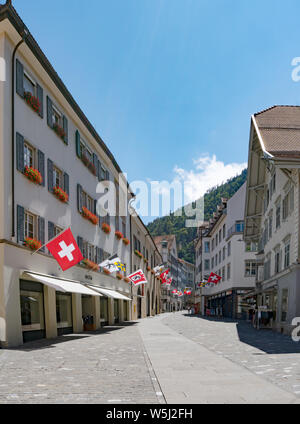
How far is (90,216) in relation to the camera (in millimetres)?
26422

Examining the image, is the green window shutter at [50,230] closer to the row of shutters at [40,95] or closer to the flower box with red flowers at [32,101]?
the row of shutters at [40,95]

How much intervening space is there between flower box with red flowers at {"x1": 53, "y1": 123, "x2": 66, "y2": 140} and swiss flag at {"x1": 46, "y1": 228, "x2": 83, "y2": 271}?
657 cm

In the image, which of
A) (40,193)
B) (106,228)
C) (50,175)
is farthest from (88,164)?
(40,193)

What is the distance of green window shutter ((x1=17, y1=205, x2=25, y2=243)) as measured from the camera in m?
16.3

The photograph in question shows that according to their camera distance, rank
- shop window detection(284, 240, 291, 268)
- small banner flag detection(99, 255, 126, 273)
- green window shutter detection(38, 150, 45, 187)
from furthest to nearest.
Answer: small banner flag detection(99, 255, 126, 273) → shop window detection(284, 240, 291, 268) → green window shutter detection(38, 150, 45, 187)

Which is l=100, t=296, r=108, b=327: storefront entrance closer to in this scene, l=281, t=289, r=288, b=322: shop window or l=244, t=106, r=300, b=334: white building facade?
l=244, t=106, r=300, b=334: white building facade

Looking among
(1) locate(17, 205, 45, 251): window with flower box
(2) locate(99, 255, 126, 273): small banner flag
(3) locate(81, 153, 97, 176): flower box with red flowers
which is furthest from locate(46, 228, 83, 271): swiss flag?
(3) locate(81, 153, 97, 176): flower box with red flowers

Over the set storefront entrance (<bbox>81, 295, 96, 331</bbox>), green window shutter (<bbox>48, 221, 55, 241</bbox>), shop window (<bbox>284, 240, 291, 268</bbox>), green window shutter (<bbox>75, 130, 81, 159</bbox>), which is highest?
green window shutter (<bbox>75, 130, 81, 159</bbox>)

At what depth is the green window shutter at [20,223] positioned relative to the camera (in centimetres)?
1627

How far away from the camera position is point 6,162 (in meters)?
15.6

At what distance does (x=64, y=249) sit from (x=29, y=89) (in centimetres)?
722

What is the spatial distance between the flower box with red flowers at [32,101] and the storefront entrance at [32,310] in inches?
288
